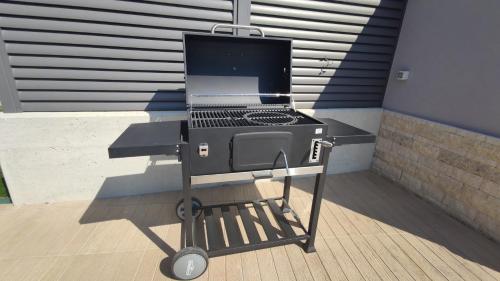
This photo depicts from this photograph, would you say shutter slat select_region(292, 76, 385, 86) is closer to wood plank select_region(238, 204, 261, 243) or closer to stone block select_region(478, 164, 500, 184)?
stone block select_region(478, 164, 500, 184)

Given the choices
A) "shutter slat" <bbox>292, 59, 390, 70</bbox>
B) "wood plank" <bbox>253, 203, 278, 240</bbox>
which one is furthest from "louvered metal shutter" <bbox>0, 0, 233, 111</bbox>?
"wood plank" <bbox>253, 203, 278, 240</bbox>

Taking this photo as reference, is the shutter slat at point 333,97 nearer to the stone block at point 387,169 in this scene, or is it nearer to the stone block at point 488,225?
the stone block at point 387,169

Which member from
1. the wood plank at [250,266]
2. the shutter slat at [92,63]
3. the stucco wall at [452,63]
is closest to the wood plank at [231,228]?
the wood plank at [250,266]

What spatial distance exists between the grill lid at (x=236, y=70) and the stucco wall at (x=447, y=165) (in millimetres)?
1852

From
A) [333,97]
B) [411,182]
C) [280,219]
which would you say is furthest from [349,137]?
[411,182]

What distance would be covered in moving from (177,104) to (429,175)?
9.86 ft

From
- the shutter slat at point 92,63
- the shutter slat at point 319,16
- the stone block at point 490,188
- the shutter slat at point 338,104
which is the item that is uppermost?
the shutter slat at point 319,16

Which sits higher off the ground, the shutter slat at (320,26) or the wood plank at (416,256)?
the shutter slat at (320,26)

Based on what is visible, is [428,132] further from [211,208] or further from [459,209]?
[211,208]

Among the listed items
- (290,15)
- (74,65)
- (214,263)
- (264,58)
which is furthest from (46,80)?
(290,15)

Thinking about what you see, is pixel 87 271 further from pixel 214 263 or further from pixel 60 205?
pixel 60 205

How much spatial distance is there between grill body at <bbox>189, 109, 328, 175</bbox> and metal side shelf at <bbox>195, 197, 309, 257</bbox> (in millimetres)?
661

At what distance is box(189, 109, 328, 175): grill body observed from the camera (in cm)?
134

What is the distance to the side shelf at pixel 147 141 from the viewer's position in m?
1.25
